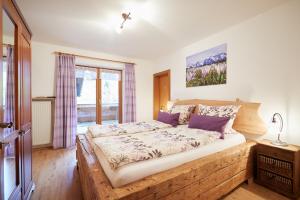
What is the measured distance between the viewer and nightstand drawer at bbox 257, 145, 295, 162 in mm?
1617

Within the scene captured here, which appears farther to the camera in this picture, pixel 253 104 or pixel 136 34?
pixel 136 34

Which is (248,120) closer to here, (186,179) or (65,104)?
(186,179)

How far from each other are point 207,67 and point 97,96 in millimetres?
2932

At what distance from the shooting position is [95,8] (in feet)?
6.48

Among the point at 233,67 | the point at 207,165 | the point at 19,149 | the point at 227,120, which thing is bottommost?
the point at 207,165

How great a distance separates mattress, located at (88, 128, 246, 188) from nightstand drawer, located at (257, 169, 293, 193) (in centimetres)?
70

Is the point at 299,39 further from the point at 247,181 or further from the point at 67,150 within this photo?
the point at 67,150

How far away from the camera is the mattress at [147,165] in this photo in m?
1.07

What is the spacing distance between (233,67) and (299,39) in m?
0.83

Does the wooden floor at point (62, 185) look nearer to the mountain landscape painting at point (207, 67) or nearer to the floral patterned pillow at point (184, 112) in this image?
the floral patterned pillow at point (184, 112)

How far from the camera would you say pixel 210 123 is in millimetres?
2045

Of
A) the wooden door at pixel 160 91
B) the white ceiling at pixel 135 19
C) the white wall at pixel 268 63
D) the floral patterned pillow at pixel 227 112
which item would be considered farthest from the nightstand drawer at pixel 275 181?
the wooden door at pixel 160 91

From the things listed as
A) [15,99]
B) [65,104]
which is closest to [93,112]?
[65,104]

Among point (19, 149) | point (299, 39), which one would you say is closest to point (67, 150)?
point (19, 149)
